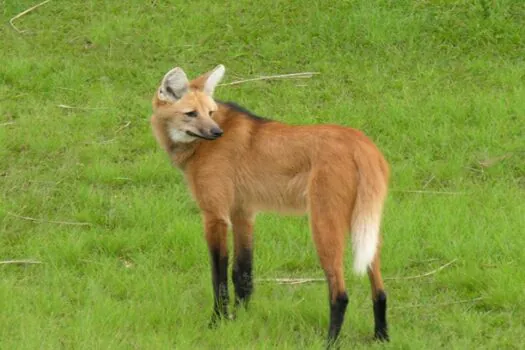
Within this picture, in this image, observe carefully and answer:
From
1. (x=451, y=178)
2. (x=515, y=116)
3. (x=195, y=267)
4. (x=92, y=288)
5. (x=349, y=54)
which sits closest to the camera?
(x=92, y=288)

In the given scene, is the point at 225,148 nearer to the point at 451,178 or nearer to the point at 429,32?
the point at 451,178

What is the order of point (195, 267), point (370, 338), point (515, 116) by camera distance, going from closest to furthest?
1. point (370, 338)
2. point (195, 267)
3. point (515, 116)

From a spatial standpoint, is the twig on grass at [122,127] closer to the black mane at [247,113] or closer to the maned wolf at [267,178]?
the maned wolf at [267,178]

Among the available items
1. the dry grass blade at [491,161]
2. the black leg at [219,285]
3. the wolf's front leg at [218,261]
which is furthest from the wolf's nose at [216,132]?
the dry grass blade at [491,161]

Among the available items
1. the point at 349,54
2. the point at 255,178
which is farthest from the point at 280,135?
Result: the point at 349,54

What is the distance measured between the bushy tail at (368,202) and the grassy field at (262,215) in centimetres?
52

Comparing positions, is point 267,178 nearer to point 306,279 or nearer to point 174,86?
point 174,86

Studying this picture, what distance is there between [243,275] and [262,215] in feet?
3.43

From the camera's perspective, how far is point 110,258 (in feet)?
17.6

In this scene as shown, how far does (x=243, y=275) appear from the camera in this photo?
493 cm

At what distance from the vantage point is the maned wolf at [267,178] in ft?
13.9

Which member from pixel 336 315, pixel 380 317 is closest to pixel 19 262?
pixel 336 315

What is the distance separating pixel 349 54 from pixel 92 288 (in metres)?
4.01

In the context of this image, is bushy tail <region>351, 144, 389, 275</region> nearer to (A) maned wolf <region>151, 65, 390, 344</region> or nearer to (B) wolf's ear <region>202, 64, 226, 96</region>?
(A) maned wolf <region>151, 65, 390, 344</region>
